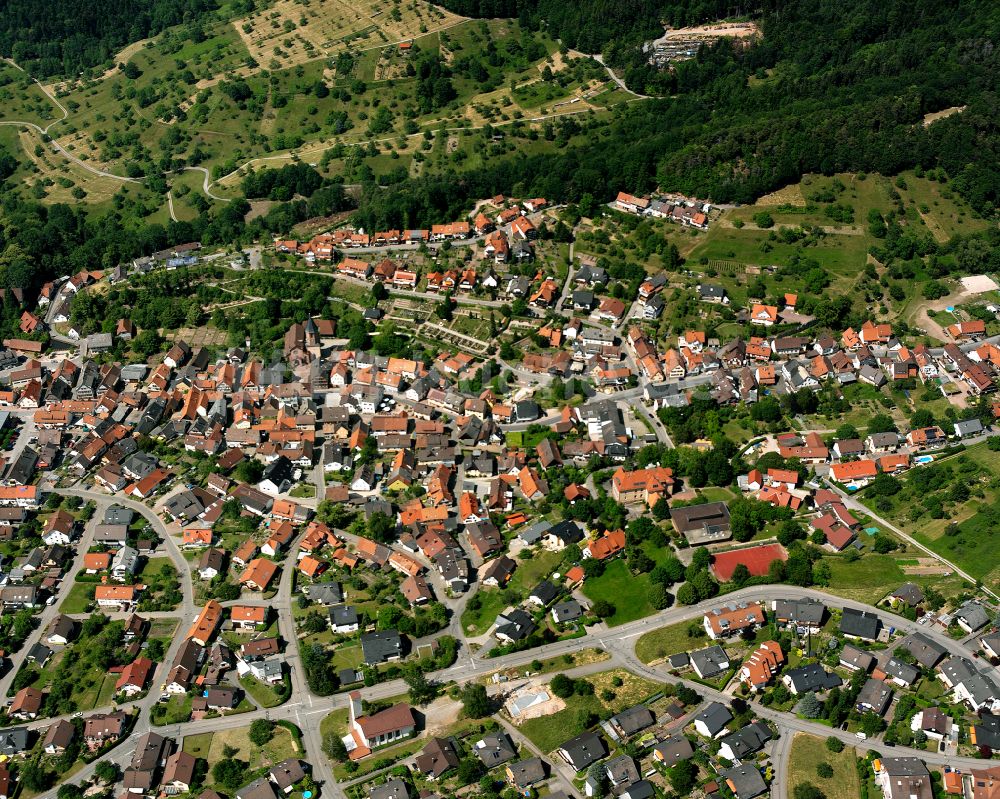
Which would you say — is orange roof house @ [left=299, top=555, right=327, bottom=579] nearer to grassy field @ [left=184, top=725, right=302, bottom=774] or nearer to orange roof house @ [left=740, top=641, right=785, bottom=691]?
grassy field @ [left=184, top=725, right=302, bottom=774]

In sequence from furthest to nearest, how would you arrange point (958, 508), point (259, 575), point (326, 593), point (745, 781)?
point (958, 508), point (259, 575), point (326, 593), point (745, 781)

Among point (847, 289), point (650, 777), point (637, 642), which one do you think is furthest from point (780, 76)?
point (650, 777)

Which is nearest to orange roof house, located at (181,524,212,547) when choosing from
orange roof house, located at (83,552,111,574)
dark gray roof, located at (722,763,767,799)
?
orange roof house, located at (83,552,111,574)

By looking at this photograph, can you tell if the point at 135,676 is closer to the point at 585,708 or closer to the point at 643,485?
the point at 585,708

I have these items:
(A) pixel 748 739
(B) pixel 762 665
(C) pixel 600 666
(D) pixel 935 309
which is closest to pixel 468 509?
(C) pixel 600 666

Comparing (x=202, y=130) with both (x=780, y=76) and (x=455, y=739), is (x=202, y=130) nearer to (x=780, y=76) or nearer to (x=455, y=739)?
(x=780, y=76)
